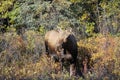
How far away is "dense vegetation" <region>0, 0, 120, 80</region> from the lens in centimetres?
1023

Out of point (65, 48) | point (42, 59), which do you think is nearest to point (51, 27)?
point (65, 48)

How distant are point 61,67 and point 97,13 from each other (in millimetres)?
8196

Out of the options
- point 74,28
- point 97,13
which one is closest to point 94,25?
point 97,13

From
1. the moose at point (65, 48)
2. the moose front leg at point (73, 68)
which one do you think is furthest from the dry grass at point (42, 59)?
the moose at point (65, 48)

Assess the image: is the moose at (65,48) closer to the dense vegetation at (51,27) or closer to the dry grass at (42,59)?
the dry grass at (42,59)

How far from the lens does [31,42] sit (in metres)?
13.2

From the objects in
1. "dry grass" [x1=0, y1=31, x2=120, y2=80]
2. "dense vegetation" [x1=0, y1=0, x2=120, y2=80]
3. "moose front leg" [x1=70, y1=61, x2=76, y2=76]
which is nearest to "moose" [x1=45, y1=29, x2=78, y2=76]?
"moose front leg" [x1=70, y1=61, x2=76, y2=76]

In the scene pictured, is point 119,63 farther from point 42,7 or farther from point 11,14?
point 11,14

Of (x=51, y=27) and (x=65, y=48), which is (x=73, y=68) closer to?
(x=65, y=48)

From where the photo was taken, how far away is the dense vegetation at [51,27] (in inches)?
403

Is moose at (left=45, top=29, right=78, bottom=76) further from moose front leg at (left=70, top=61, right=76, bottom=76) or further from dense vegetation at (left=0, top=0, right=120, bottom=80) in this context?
dense vegetation at (left=0, top=0, right=120, bottom=80)

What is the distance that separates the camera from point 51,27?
53.7 ft

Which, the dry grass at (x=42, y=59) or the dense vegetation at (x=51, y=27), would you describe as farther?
the dense vegetation at (x=51, y=27)

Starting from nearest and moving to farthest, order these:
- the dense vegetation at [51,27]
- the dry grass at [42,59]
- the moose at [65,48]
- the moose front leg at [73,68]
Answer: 1. the dry grass at [42,59]
2. the dense vegetation at [51,27]
3. the moose front leg at [73,68]
4. the moose at [65,48]
